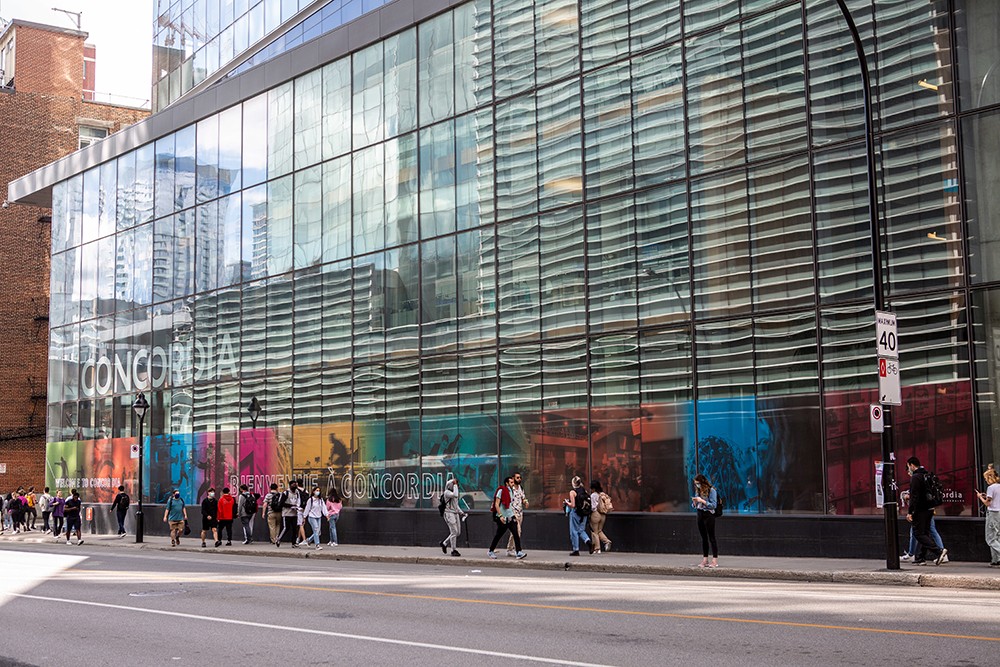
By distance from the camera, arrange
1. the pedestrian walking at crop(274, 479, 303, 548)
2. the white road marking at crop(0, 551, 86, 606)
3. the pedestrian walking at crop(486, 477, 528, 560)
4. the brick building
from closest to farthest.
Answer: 1. the white road marking at crop(0, 551, 86, 606)
2. the pedestrian walking at crop(486, 477, 528, 560)
3. the pedestrian walking at crop(274, 479, 303, 548)
4. the brick building

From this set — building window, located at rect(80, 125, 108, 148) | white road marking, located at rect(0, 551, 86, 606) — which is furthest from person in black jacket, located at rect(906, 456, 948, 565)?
building window, located at rect(80, 125, 108, 148)

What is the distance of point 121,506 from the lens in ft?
124

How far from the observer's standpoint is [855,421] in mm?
20875

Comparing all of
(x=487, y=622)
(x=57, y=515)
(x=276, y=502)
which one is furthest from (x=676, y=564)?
(x=57, y=515)

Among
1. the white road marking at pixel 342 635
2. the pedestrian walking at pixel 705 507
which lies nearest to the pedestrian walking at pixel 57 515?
the white road marking at pixel 342 635

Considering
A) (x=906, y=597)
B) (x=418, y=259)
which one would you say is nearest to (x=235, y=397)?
(x=418, y=259)

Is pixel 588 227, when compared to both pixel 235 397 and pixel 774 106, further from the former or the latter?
pixel 235 397

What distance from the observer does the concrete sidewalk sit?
16719 millimetres

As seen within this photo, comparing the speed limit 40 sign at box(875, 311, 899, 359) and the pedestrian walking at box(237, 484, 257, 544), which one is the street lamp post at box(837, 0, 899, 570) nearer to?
the speed limit 40 sign at box(875, 311, 899, 359)

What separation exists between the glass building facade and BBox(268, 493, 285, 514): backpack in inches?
73.1

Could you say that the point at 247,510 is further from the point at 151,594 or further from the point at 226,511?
the point at 151,594

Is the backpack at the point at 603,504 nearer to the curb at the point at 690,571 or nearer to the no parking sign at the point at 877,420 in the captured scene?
the curb at the point at 690,571

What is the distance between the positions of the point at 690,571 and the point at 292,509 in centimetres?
1428

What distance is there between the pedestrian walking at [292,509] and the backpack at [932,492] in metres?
17.2
